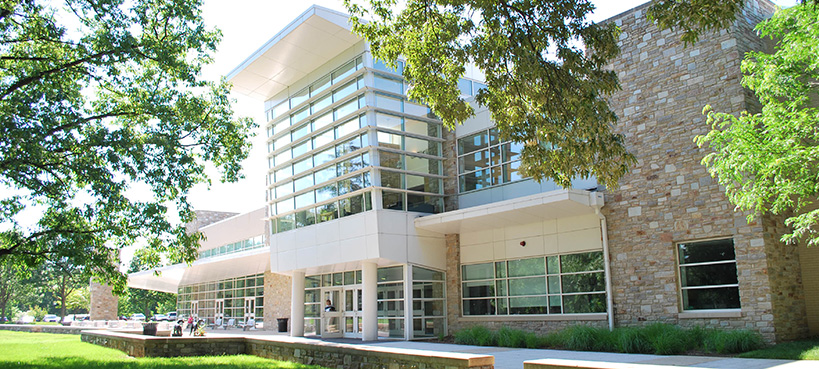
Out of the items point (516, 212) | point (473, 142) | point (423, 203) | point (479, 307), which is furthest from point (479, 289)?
point (473, 142)

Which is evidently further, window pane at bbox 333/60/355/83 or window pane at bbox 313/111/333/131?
window pane at bbox 313/111/333/131

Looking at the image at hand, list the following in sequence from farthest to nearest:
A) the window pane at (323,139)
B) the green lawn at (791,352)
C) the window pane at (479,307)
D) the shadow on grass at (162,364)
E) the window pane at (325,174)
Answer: the window pane at (323,139), the window pane at (325,174), the window pane at (479,307), the shadow on grass at (162,364), the green lawn at (791,352)

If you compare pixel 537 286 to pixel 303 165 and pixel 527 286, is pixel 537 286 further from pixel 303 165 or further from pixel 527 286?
pixel 303 165

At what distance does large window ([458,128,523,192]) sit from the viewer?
807 inches

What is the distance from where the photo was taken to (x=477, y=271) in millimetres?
21172

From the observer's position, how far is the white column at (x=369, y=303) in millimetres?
21109

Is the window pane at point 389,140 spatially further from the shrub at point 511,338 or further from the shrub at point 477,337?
the shrub at point 511,338

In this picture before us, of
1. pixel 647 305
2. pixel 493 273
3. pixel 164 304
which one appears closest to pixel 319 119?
pixel 493 273

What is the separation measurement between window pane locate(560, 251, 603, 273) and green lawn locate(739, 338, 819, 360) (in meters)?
5.04

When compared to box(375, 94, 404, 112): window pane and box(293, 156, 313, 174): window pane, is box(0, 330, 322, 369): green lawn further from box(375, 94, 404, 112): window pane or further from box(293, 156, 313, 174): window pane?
box(375, 94, 404, 112): window pane

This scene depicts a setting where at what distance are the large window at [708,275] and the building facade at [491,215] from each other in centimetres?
3

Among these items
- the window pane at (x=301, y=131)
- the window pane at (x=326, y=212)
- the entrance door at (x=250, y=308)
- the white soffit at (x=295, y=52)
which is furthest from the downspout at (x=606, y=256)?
the entrance door at (x=250, y=308)

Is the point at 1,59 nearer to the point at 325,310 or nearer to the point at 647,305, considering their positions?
the point at 325,310

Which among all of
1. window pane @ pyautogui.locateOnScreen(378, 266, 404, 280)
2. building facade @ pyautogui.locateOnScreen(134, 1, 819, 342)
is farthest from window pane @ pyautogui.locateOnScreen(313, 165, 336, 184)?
window pane @ pyautogui.locateOnScreen(378, 266, 404, 280)
